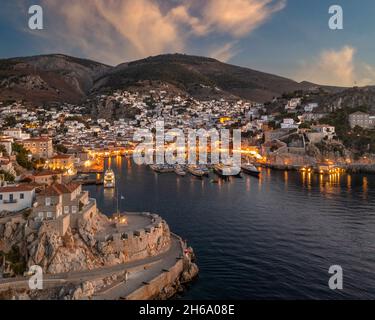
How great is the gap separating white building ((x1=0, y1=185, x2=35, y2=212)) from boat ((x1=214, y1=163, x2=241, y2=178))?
30.2 meters

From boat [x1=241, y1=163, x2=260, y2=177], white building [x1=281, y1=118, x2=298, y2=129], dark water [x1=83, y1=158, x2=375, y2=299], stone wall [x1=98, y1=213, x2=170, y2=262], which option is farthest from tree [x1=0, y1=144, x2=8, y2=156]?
white building [x1=281, y1=118, x2=298, y2=129]

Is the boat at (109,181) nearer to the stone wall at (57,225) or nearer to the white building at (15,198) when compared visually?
the white building at (15,198)

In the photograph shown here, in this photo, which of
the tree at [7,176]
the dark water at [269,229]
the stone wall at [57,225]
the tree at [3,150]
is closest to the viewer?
the stone wall at [57,225]

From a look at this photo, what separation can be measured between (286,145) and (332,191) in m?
24.9

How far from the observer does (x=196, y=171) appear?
47.1 m

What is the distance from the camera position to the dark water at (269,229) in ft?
49.6

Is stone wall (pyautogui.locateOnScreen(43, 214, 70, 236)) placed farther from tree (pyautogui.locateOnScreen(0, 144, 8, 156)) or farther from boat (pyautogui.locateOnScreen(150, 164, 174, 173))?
boat (pyautogui.locateOnScreen(150, 164, 174, 173))

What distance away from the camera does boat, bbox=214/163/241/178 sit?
45.9m

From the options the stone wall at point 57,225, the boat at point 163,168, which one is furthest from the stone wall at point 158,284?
the boat at point 163,168

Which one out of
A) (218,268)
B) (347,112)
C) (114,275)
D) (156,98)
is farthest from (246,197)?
(156,98)

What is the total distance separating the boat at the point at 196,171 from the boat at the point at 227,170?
217 centimetres

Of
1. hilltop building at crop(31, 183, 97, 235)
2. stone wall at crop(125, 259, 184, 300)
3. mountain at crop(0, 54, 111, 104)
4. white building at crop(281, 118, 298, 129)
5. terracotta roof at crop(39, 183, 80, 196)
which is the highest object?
mountain at crop(0, 54, 111, 104)

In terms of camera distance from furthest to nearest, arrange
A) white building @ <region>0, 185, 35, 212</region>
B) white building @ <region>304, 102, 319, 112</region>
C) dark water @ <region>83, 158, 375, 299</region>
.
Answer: white building @ <region>304, 102, 319, 112</region>, white building @ <region>0, 185, 35, 212</region>, dark water @ <region>83, 158, 375, 299</region>
